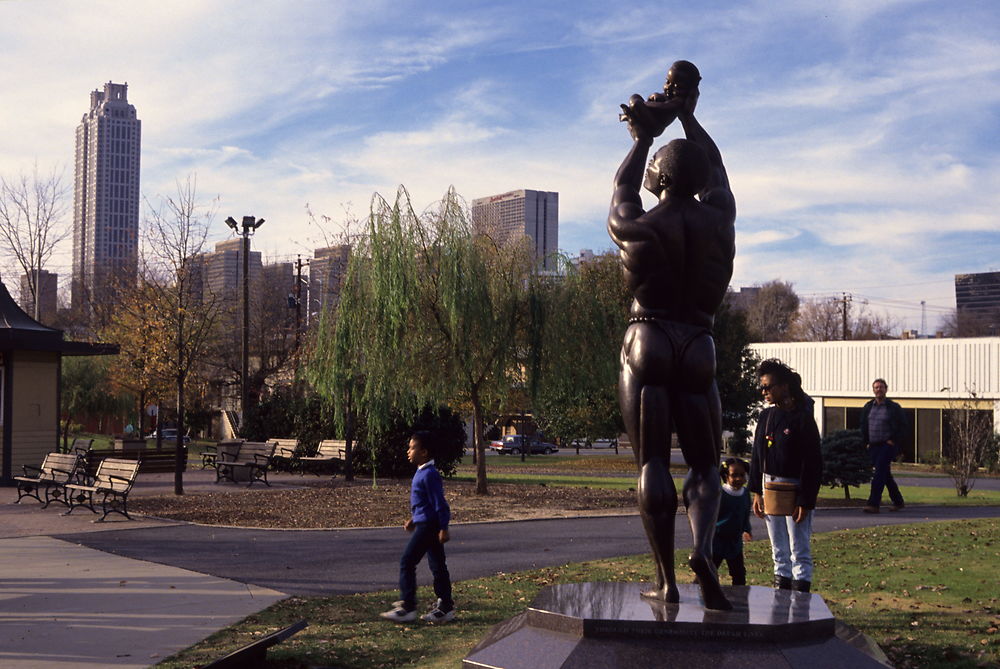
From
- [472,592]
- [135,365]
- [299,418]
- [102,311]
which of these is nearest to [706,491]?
[472,592]

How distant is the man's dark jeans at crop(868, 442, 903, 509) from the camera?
51.4ft

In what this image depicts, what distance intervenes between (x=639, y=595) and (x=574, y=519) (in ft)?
36.8

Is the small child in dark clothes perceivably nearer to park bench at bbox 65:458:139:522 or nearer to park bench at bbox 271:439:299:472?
park bench at bbox 65:458:139:522

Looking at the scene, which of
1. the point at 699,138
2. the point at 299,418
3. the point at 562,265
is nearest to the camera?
the point at 699,138

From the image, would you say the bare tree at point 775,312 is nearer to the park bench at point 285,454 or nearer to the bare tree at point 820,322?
the bare tree at point 820,322

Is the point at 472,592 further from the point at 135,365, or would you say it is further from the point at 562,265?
the point at 135,365

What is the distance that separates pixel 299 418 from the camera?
Answer: 28.2 m

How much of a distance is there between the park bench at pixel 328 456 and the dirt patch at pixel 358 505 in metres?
2.51

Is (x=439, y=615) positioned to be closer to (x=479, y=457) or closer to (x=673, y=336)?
(x=673, y=336)

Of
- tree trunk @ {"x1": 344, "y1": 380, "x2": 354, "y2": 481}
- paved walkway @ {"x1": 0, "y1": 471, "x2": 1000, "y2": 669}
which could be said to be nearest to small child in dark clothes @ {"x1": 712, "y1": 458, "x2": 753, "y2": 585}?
paved walkway @ {"x1": 0, "y1": 471, "x2": 1000, "y2": 669}

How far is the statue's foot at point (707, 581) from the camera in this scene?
550 centimetres

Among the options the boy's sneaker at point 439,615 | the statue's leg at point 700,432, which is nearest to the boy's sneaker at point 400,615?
the boy's sneaker at point 439,615

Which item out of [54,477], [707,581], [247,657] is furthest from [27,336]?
[707,581]

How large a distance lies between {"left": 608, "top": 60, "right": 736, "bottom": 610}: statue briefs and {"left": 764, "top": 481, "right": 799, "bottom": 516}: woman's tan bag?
226 centimetres
